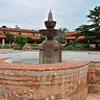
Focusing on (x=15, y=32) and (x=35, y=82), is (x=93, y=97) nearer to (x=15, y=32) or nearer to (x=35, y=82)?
(x=35, y=82)

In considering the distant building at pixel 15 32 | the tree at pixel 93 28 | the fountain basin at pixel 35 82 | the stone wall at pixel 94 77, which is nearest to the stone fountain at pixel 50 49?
the stone wall at pixel 94 77

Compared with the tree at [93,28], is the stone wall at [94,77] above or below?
below

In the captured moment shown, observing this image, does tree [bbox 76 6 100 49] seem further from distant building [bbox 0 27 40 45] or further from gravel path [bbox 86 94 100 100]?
distant building [bbox 0 27 40 45]

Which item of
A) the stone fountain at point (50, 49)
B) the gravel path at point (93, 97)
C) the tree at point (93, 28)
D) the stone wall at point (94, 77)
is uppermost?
the tree at point (93, 28)

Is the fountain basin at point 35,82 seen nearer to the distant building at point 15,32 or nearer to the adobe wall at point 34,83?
the adobe wall at point 34,83

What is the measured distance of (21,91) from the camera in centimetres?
316

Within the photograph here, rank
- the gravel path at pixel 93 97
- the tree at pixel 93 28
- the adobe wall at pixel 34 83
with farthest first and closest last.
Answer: the tree at pixel 93 28, the gravel path at pixel 93 97, the adobe wall at pixel 34 83

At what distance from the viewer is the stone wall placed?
4676 mm

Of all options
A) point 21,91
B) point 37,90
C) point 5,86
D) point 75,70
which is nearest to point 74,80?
point 75,70

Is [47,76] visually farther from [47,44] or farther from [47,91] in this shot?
[47,44]

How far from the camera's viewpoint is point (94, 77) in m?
4.73

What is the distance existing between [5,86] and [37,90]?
2.90 feet

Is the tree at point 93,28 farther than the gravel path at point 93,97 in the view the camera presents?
Yes

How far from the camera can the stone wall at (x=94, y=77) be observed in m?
4.68
